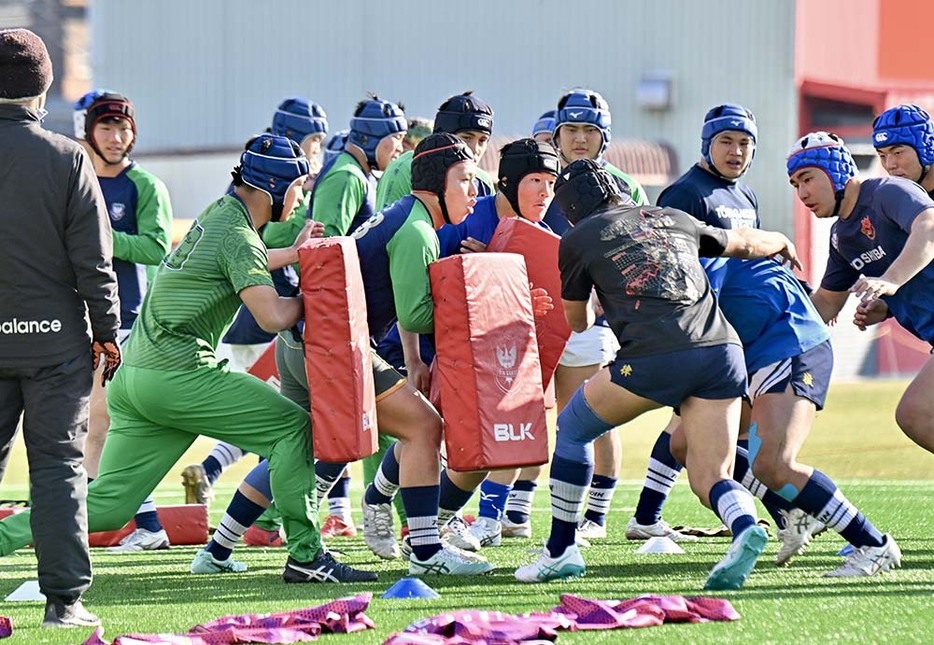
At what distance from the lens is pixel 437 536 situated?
23.3ft

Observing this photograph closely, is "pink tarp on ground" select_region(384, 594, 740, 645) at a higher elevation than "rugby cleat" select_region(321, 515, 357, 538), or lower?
higher

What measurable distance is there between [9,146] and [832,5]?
34.1 meters

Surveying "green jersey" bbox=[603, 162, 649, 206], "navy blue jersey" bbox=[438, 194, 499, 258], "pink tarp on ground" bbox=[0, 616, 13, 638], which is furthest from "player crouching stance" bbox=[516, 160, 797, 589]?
"pink tarp on ground" bbox=[0, 616, 13, 638]

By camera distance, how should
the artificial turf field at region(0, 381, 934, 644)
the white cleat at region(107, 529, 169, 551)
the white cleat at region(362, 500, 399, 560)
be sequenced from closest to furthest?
the artificial turf field at region(0, 381, 934, 644) → the white cleat at region(362, 500, 399, 560) → the white cleat at region(107, 529, 169, 551)

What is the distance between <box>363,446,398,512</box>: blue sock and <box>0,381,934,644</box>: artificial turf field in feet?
1.05

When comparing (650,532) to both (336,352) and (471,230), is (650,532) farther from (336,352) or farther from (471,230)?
(336,352)

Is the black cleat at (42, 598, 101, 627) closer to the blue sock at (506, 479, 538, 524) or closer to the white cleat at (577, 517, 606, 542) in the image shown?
the white cleat at (577, 517, 606, 542)

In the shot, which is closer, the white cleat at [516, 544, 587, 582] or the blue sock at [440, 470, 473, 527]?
the white cleat at [516, 544, 587, 582]

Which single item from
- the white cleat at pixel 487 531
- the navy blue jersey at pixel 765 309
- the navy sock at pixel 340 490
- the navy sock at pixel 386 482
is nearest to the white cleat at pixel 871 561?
the navy blue jersey at pixel 765 309

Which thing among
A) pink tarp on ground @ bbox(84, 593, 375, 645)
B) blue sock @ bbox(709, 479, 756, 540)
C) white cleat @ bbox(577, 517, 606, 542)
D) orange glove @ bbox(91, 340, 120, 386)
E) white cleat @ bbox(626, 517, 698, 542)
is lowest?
white cleat @ bbox(577, 517, 606, 542)

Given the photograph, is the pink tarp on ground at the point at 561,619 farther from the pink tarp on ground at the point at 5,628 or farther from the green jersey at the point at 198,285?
the green jersey at the point at 198,285

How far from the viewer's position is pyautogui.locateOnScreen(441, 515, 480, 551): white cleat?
823 centimetres

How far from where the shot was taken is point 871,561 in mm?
6770

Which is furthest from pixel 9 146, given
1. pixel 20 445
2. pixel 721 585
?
pixel 20 445
